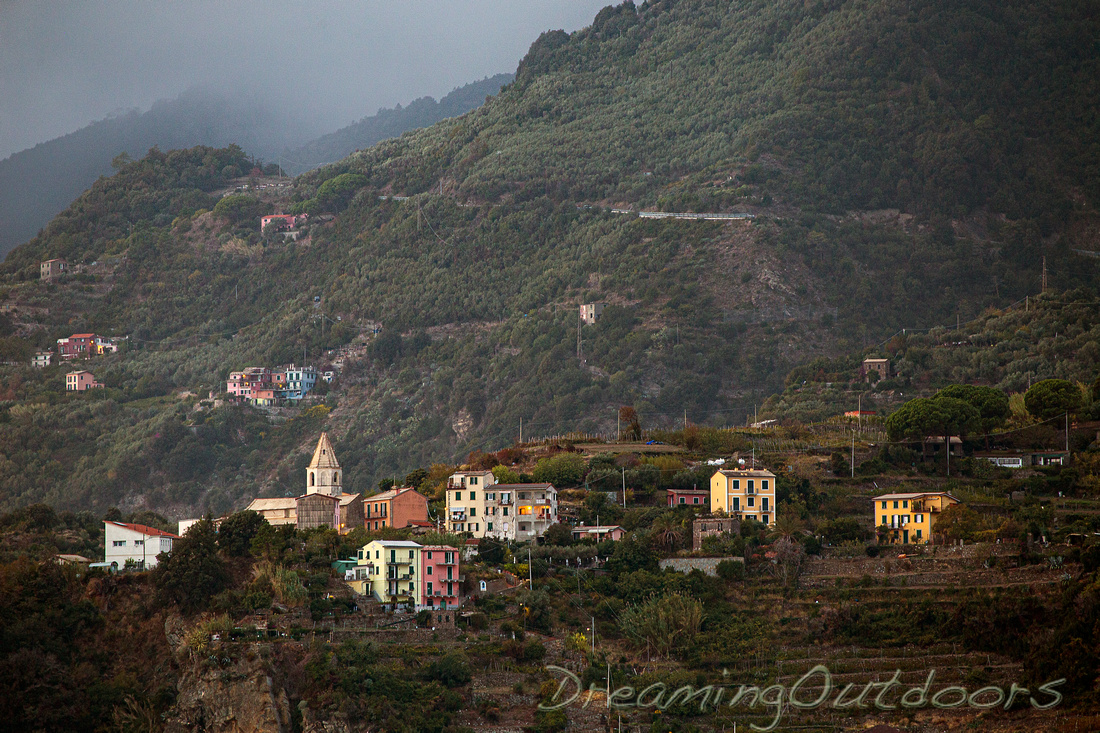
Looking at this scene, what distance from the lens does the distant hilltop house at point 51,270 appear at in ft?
483

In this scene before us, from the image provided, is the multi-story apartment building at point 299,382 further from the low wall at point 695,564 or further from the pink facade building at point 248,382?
the low wall at point 695,564

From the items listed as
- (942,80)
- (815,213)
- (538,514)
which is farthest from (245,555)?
(942,80)

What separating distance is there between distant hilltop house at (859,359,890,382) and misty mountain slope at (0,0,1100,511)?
31.9ft

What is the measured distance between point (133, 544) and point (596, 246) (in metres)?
67.4

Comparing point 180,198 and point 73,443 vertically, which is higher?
point 180,198

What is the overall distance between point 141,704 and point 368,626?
8340 mm

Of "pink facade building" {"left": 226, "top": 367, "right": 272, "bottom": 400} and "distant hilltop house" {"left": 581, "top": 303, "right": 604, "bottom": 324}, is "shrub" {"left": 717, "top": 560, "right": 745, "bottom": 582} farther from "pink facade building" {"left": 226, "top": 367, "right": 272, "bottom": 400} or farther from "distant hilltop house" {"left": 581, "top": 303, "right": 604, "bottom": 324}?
"pink facade building" {"left": 226, "top": 367, "right": 272, "bottom": 400}

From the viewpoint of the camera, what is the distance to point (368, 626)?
5950cm

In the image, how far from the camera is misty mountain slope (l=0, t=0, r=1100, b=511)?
116 meters

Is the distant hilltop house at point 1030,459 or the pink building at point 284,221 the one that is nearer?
the distant hilltop house at point 1030,459

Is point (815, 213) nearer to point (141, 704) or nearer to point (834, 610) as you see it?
point (834, 610)

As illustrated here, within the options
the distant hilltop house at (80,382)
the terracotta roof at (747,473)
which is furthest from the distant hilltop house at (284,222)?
the terracotta roof at (747,473)

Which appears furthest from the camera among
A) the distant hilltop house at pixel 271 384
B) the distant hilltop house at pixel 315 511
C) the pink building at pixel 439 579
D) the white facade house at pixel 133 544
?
the distant hilltop house at pixel 271 384

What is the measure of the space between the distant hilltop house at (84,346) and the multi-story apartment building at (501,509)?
7312 cm
